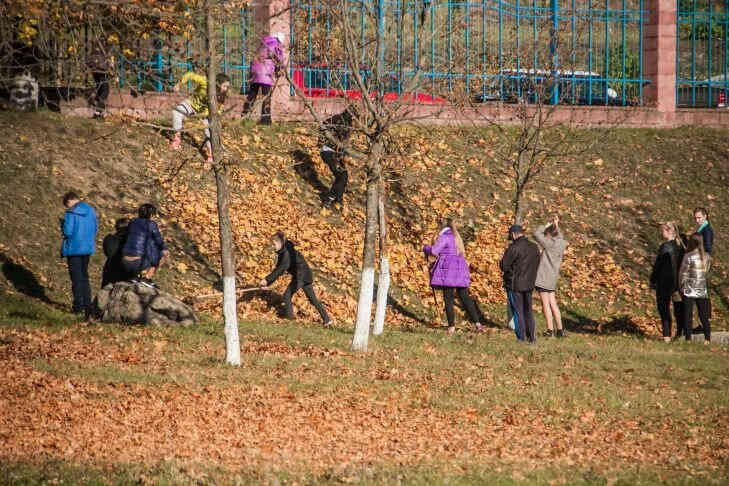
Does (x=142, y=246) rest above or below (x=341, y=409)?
above

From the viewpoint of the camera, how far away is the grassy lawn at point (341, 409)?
748cm

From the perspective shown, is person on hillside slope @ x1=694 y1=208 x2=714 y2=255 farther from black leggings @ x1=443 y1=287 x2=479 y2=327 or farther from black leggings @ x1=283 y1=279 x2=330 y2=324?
black leggings @ x1=283 y1=279 x2=330 y2=324

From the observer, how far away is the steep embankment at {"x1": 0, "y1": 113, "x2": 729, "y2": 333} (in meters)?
16.0

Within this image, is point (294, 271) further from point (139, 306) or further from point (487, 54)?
point (487, 54)

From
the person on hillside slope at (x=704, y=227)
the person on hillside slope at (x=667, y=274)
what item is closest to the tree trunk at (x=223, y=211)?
the person on hillside slope at (x=667, y=274)

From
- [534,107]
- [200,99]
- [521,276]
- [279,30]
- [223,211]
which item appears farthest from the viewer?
[534,107]

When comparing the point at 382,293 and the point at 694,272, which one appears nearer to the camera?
the point at 382,293

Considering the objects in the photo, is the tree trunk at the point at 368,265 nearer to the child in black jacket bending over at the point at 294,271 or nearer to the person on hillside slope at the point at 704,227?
the child in black jacket bending over at the point at 294,271

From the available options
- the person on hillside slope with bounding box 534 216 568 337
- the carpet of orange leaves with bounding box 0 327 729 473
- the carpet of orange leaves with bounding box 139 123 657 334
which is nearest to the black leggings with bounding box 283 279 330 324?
the carpet of orange leaves with bounding box 139 123 657 334

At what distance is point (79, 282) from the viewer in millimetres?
13523

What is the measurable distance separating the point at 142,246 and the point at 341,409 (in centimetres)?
522

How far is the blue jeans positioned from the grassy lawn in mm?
374

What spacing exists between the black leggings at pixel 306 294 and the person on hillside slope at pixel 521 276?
2742 millimetres

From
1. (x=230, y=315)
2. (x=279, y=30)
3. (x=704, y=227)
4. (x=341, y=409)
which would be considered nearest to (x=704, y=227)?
(x=704, y=227)
